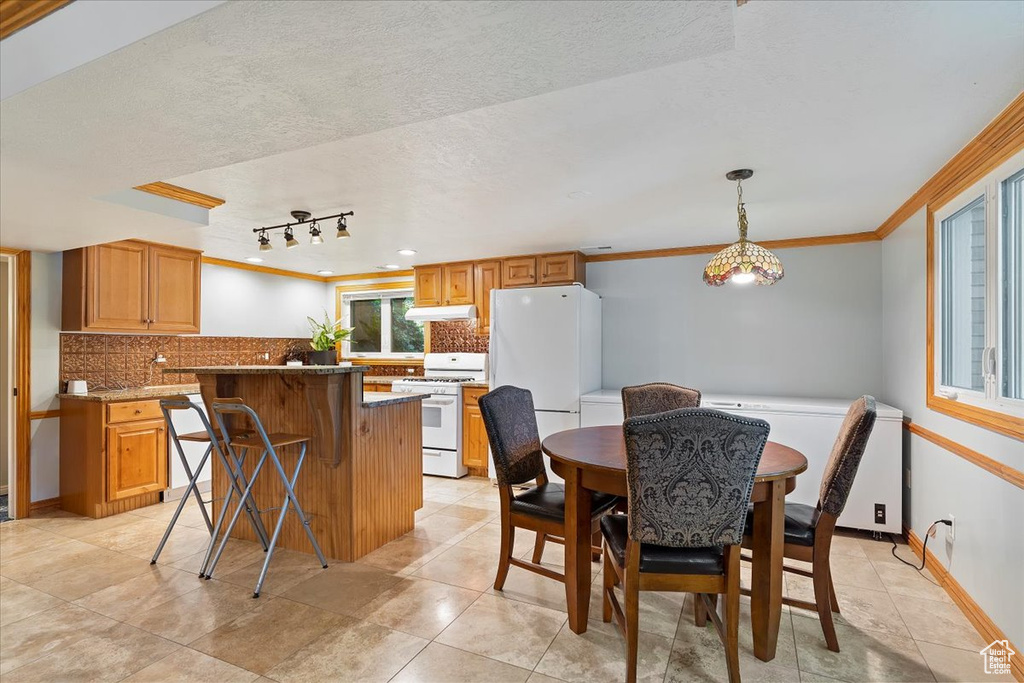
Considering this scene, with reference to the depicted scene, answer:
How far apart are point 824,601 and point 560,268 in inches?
128

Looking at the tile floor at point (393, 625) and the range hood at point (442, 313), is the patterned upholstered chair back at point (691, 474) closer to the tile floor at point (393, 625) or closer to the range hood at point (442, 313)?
the tile floor at point (393, 625)

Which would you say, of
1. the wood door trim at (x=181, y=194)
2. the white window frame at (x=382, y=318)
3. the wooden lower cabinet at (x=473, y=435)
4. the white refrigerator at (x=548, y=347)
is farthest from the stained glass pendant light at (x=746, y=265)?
the white window frame at (x=382, y=318)

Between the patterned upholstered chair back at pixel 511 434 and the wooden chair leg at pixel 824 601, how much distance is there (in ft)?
4.51

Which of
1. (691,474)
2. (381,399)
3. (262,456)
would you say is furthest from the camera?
(381,399)

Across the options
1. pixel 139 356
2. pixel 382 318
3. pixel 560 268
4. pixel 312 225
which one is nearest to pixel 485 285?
pixel 560 268

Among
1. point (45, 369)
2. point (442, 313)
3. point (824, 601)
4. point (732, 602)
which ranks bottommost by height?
point (824, 601)

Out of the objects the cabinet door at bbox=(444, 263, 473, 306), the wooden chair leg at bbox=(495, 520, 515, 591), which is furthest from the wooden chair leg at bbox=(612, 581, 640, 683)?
the cabinet door at bbox=(444, 263, 473, 306)

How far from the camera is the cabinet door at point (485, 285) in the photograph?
5008 millimetres

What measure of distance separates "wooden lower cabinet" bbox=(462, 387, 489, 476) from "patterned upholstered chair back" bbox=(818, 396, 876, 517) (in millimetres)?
3138

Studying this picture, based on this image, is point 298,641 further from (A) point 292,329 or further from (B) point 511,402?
(A) point 292,329

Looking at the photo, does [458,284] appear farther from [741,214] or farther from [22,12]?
[22,12]

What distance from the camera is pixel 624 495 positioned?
6.76ft

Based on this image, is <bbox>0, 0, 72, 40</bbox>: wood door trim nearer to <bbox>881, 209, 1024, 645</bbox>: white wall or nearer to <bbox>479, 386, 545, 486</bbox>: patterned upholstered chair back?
<bbox>479, 386, 545, 486</bbox>: patterned upholstered chair back

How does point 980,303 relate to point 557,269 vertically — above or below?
below
